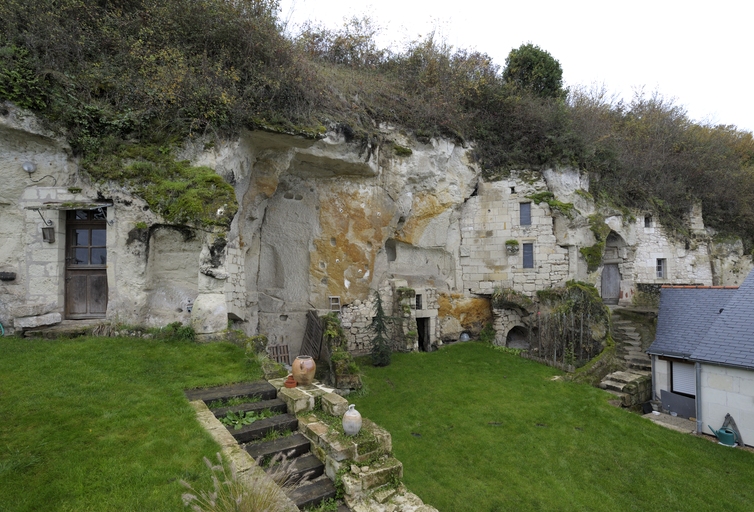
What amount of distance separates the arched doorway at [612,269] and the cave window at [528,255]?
201 inches

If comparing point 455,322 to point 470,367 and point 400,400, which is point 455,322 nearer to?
point 470,367

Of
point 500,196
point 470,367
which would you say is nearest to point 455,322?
point 470,367

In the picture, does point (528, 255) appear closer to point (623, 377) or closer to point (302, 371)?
point (623, 377)

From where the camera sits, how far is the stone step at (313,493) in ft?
13.8

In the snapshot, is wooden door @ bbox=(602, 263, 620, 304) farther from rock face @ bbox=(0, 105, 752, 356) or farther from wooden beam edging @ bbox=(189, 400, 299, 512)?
wooden beam edging @ bbox=(189, 400, 299, 512)

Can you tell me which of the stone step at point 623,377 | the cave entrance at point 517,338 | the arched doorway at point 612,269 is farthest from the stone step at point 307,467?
the arched doorway at point 612,269

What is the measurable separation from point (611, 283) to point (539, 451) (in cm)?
1355

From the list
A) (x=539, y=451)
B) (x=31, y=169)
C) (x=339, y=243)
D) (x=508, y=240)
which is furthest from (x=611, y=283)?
(x=31, y=169)

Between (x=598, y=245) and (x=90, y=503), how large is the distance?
16169 mm

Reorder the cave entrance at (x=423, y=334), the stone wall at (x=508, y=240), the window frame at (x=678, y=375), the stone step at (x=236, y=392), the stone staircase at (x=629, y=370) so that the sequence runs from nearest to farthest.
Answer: the stone step at (x=236, y=392), the window frame at (x=678, y=375), the stone staircase at (x=629, y=370), the cave entrance at (x=423, y=334), the stone wall at (x=508, y=240)

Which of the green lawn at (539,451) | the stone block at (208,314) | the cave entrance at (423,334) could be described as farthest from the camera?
the cave entrance at (423,334)

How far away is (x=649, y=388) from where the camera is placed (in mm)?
11188

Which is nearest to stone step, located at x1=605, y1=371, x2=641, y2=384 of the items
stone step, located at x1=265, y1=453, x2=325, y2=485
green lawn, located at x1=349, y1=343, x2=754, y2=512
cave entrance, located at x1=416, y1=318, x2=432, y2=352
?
green lawn, located at x1=349, y1=343, x2=754, y2=512

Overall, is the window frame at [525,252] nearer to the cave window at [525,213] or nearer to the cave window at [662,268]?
the cave window at [525,213]
